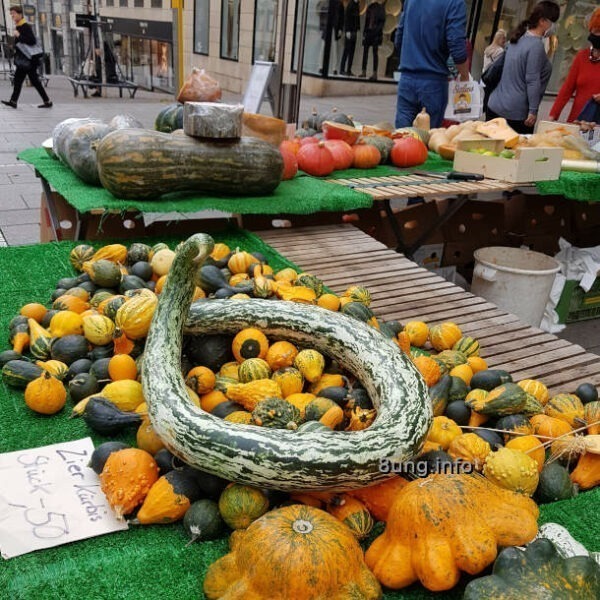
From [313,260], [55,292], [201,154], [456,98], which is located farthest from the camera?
[456,98]

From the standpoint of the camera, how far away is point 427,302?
3188 millimetres

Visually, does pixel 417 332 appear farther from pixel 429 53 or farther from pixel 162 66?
pixel 162 66

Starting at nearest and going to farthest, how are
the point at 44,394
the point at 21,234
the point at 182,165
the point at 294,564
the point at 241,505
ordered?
the point at 294,564, the point at 241,505, the point at 44,394, the point at 182,165, the point at 21,234

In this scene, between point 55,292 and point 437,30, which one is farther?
point 437,30

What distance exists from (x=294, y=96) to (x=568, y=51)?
14803mm

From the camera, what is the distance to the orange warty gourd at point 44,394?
6.59 feet

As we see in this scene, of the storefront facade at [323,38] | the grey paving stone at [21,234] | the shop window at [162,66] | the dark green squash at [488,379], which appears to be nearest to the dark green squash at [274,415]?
the dark green squash at [488,379]

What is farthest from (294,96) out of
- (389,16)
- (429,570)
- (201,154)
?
(389,16)

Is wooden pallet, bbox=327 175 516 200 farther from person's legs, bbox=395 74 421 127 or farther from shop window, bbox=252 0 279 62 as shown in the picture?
shop window, bbox=252 0 279 62

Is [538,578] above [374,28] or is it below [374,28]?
below

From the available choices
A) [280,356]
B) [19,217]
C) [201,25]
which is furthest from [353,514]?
[201,25]

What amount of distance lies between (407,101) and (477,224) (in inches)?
72.3

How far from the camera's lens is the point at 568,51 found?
17.6m

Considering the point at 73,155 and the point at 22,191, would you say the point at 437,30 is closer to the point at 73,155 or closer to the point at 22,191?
the point at 73,155
